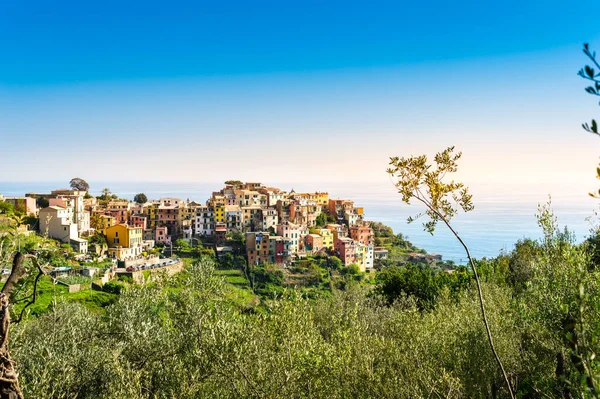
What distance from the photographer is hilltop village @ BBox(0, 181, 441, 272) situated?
5766 cm

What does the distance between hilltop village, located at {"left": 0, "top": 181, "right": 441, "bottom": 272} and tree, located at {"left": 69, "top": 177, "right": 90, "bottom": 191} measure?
705cm

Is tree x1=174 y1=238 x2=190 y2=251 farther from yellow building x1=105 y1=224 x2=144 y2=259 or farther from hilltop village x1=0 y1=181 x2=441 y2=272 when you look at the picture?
yellow building x1=105 y1=224 x2=144 y2=259

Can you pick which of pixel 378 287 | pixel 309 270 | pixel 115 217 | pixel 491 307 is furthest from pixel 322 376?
pixel 115 217

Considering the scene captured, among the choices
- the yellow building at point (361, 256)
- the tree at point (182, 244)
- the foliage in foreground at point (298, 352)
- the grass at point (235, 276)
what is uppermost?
the foliage in foreground at point (298, 352)

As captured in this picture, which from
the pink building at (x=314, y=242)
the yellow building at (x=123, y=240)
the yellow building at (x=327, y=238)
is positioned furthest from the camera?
the yellow building at (x=327, y=238)

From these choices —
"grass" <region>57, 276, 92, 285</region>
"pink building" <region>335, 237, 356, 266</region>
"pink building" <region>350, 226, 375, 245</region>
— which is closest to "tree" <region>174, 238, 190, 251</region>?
"grass" <region>57, 276, 92, 285</region>

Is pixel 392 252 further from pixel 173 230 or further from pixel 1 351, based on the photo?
pixel 1 351

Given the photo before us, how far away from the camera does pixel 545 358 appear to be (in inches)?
407

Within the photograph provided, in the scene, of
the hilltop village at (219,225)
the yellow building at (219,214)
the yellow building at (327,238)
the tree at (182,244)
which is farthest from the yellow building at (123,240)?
the yellow building at (327,238)

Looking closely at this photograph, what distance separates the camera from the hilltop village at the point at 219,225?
5766cm

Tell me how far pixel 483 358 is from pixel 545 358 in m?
1.46

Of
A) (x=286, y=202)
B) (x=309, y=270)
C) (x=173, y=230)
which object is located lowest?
(x=309, y=270)

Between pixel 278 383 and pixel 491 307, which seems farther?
pixel 491 307

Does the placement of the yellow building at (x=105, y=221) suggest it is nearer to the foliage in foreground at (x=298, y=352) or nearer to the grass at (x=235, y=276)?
the grass at (x=235, y=276)
